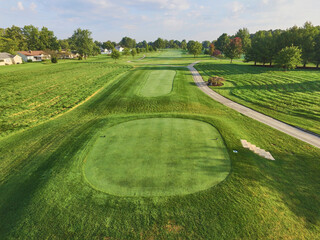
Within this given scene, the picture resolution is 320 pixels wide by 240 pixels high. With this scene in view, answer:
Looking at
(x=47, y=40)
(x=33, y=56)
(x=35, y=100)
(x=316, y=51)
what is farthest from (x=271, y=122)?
(x=47, y=40)

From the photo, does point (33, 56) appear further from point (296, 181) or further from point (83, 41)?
point (296, 181)

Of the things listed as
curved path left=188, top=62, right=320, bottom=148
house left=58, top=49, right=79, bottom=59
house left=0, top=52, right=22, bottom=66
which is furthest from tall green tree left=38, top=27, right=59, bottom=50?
curved path left=188, top=62, right=320, bottom=148

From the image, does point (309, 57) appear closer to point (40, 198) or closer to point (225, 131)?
point (225, 131)

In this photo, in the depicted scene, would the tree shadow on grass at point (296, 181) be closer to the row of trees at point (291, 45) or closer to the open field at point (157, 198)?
the open field at point (157, 198)

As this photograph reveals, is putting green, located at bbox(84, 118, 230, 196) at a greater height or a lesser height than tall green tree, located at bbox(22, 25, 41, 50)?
lesser

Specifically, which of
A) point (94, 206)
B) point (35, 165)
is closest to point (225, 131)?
point (94, 206)

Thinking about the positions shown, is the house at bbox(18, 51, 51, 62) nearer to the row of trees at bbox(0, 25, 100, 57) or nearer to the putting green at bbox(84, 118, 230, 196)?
the row of trees at bbox(0, 25, 100, 57)

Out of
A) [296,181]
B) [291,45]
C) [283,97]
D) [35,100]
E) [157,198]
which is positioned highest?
[291,45]
